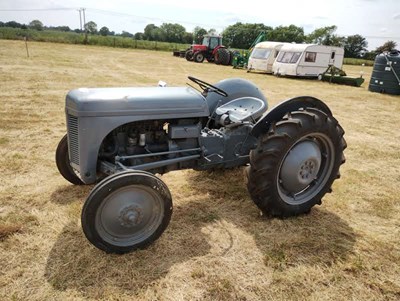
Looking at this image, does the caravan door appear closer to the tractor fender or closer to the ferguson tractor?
the ferguson tractor

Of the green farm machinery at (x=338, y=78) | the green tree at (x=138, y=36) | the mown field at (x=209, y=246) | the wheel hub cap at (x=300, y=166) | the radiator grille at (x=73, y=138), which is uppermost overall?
the green tree at (x=138, y=36)

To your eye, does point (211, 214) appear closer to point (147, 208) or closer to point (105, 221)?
point (147, 208)

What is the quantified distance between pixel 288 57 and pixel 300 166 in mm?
16018

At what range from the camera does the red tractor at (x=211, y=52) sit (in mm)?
23859

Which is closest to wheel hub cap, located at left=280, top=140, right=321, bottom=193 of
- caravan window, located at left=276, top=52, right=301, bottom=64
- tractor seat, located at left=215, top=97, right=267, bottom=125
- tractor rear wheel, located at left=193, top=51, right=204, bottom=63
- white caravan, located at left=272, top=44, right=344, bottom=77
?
tractor seat, located at left=215, top=97, right=267, bottom=125

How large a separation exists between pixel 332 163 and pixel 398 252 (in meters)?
1.02

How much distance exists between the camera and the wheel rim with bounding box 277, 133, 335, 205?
130 inches

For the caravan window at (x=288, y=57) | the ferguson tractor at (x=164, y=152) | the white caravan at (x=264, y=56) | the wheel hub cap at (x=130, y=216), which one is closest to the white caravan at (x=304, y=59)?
the caravan window at (x=288, y=57)

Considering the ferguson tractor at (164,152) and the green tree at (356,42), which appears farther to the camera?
the green tree at (356,42)

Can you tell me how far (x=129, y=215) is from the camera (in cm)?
272

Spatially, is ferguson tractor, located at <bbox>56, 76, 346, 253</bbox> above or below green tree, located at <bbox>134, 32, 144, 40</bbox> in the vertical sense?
below

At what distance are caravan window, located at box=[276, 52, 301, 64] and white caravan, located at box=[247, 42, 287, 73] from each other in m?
0.74

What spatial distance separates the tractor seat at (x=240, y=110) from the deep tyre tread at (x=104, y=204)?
1.45 m

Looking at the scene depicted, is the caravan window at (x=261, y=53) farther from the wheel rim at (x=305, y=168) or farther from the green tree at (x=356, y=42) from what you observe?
the green tree at (x=356, y=42)
